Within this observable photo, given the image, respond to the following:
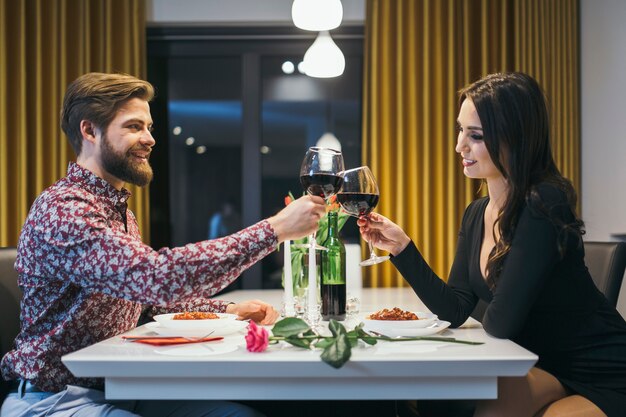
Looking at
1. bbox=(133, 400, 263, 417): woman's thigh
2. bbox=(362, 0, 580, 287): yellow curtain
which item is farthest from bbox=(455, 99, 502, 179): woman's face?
bbox=(362, 0, 580, 287): yellow curtain

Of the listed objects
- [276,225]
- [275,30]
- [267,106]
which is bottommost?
[276,225]

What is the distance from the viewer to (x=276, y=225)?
1574 mm

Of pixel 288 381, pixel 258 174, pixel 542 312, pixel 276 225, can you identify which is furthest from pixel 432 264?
pixel 288 381

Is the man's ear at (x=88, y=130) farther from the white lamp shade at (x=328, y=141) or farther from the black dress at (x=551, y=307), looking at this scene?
the white lamp shade at (x=328, y=141)

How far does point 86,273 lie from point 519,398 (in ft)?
3.13

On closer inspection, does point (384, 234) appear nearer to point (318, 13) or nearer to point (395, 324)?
point (395, 324)

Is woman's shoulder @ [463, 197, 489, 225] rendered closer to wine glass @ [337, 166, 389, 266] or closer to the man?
wine glass @ [337, 166, 389, 266]

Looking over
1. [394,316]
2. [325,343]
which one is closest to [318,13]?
[394,316]

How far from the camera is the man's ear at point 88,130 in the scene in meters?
1.84

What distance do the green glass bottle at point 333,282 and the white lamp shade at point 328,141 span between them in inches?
94.6

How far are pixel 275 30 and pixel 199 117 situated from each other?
6.39 feet

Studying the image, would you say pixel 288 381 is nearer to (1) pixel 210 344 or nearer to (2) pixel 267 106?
(1) pixel 210 344

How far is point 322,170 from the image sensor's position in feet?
5.17

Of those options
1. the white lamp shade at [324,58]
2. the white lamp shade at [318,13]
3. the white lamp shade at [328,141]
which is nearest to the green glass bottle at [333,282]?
the white lamp shade at [318,13]
